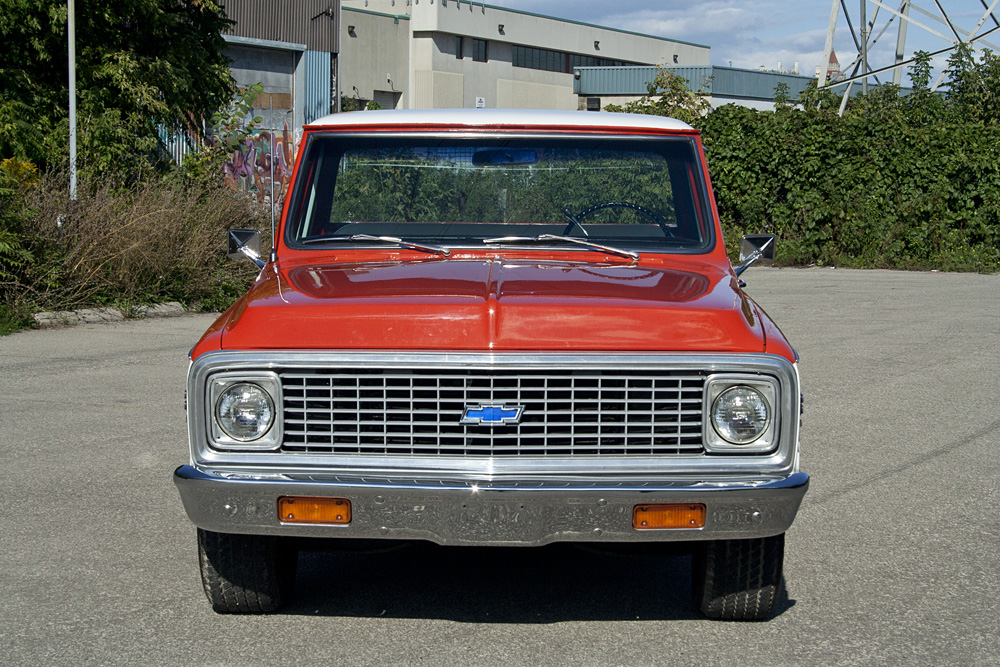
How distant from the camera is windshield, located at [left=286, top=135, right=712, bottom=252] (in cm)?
496

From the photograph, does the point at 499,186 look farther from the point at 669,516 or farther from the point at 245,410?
the point at 669,516

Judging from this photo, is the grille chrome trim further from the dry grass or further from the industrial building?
the industrial building

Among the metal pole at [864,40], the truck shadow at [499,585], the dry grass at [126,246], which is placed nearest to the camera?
the truck shadow at [499,585]

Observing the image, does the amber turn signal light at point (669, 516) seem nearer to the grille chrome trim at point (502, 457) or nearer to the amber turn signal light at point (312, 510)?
the grille chrome trim at point (502, 457)

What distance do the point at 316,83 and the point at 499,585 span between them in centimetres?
3284

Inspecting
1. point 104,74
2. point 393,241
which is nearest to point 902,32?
point 104,74

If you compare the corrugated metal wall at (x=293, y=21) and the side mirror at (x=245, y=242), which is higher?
the corrugated metal wall at (x=293, y=21)

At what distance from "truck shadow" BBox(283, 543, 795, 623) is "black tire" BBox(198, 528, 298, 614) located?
169mm

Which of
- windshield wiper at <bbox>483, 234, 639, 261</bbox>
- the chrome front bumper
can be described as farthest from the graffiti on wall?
the chrome front bumper

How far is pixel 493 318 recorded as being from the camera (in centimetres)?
351

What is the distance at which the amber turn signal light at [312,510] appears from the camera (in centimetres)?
351

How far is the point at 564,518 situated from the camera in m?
3.46

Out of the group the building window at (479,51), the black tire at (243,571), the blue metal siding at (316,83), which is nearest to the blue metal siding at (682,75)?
the building window at (479,51)

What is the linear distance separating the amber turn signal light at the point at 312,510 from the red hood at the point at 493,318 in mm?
471
